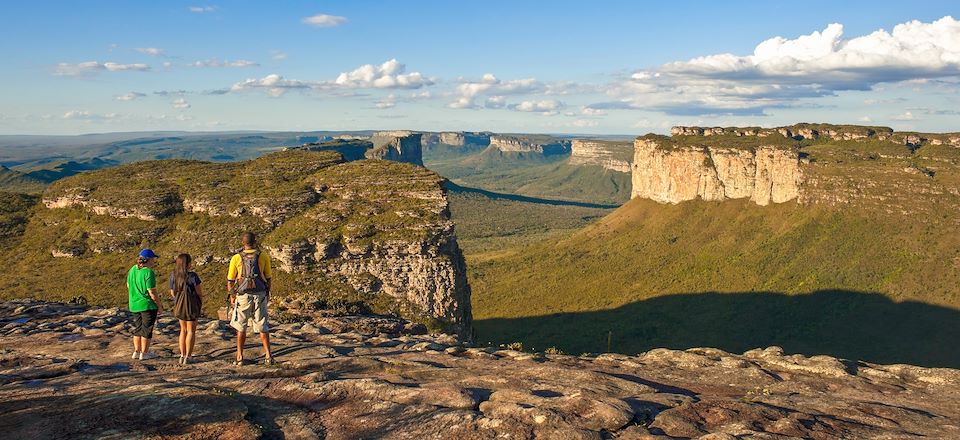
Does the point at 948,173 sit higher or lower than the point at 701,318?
higher

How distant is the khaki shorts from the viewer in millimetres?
18734

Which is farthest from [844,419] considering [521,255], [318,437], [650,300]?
[521,255]

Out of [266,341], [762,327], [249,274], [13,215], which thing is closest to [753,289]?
[762,327]

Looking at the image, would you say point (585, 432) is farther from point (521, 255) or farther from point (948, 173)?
point (521, 255)

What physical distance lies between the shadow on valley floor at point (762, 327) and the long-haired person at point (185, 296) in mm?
56301

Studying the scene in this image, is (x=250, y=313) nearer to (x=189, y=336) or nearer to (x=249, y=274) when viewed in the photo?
(x=249, y=274)

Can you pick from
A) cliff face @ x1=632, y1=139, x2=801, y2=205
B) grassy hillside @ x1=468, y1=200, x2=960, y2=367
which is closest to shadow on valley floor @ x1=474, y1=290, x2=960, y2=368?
grassy hillside @ x1=468, y1=200, x2=960, y2=367

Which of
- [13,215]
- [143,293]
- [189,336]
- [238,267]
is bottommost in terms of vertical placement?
[13,215]

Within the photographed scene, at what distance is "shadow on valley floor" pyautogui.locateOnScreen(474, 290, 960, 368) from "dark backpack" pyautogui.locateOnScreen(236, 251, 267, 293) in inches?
2244

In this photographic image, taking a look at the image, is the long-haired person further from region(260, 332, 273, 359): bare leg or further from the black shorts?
region(260, 332, 273, 359): bare leg

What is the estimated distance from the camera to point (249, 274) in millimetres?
18438

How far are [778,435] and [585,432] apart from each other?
Result: 4530mm

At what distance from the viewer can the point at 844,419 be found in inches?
608

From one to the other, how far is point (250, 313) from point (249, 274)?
137 centimetres
